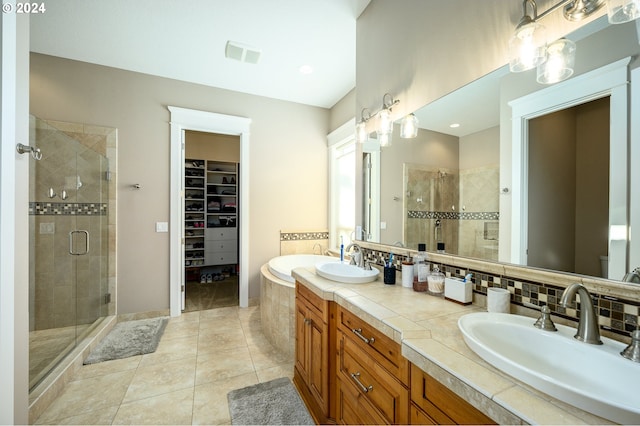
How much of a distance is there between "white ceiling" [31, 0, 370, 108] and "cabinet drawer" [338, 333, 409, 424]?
2458mm

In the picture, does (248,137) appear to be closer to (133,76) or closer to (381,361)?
(133,76)

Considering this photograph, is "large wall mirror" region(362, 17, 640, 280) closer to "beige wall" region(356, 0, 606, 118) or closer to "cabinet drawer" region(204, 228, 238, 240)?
"beige wall" region(356, 0, 606, 118)

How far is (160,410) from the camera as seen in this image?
1630 millimetres

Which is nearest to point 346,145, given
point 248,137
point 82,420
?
point 248,137

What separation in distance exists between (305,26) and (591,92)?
6.96ft

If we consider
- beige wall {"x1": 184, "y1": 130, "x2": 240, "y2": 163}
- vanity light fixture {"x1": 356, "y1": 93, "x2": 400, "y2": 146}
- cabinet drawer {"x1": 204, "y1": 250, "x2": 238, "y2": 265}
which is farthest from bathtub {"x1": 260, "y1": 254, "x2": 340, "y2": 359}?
beige wall {"x1": 184, "y1": 130, "x2": 240, "y2": 163}

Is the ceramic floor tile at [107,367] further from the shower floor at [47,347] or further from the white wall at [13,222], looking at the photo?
the white wall at [13,222]

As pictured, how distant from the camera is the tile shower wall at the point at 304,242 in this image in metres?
3.63

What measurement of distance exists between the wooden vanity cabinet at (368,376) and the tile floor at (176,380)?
833 millimetres

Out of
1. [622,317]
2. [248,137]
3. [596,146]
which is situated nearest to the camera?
[622,317]

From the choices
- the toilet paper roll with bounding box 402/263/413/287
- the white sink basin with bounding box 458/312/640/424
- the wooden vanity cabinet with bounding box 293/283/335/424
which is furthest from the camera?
the toilet paper roll with bounding box 402/263/413/287

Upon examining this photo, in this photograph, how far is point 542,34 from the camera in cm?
100

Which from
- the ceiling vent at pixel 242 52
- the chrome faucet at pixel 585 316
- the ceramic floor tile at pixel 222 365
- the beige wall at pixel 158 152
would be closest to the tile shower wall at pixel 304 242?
the beige wall at pixel 158 152

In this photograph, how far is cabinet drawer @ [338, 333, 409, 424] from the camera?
915 millimetres
